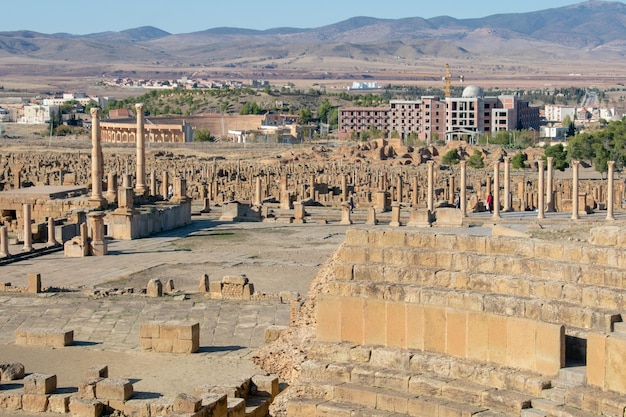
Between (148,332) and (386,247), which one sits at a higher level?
(386,247)

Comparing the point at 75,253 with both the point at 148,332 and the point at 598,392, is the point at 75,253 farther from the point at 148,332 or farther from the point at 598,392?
the point at 598,392

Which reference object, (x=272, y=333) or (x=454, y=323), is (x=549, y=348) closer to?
(x=454, y=323)

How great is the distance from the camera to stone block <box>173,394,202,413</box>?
1703cm

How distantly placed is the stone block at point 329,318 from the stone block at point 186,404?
2106 millimetres

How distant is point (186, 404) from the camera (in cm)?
1711

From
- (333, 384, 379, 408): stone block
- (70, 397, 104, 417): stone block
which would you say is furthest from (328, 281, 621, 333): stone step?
(70, 397, 104, 417): stone block

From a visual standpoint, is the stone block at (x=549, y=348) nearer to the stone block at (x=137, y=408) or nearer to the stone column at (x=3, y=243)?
the stone block at (x=137, y=408)

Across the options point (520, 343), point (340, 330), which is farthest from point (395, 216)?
point (520, 343)

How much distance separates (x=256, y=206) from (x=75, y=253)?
15228 millimetres

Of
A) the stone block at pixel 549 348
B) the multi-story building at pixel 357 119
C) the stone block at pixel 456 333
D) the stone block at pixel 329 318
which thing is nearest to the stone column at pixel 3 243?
the stone block at pixel 329 318

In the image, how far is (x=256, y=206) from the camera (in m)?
52.5

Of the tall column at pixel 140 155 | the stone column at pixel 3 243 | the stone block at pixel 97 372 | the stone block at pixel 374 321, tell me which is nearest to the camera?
the stone block at pixel 374 321

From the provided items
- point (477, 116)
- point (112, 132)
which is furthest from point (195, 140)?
point (477, 116)

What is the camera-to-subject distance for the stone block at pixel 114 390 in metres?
18.5
